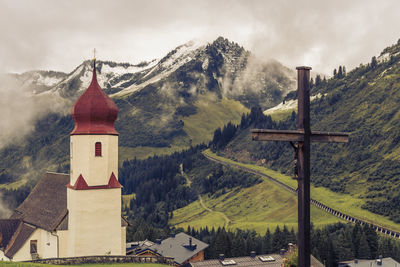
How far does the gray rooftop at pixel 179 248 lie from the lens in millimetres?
80125

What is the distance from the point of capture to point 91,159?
53.5 meters

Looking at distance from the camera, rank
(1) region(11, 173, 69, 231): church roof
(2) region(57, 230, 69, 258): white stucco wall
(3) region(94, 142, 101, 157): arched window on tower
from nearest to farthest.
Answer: (3) region(94, 142, 101, 157): arched window on tower, (2) region(57, 230, 69, 258): white stucco wall, (1) region(11, 173, 69, 231): church roof

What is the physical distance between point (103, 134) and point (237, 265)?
24.7 metres

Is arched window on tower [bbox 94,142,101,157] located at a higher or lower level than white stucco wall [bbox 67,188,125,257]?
higher

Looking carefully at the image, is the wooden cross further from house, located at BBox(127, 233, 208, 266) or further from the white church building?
house, located at BBox(127, 233, 208, 266)

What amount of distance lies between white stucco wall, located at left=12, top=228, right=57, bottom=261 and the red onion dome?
42.1 ft

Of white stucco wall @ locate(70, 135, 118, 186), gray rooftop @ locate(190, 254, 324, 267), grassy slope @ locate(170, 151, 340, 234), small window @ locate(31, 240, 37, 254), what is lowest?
grassy slope @ locate(170, 151, 340, 234)

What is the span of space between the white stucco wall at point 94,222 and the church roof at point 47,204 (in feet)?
9.88

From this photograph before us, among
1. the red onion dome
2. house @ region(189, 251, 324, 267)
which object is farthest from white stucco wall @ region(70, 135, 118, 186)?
house @ region(189, 251, 324, 267)

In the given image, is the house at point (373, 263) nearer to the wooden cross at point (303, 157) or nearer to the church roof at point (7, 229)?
the church roof at point (7, 229)

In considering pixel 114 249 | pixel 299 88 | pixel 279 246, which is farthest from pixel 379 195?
pixel 299 88

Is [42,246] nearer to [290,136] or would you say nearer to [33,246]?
[33,246]

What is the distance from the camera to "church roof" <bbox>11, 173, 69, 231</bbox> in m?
58.7

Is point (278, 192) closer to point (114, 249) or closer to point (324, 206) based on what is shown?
point (324, 206)
